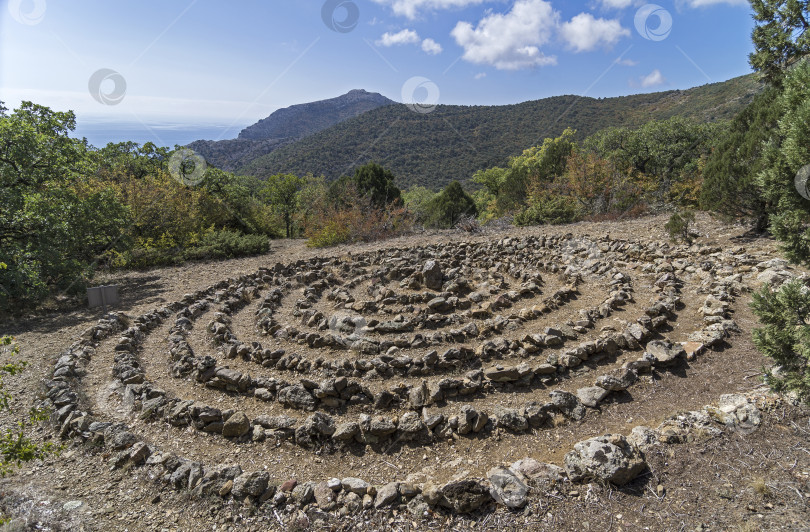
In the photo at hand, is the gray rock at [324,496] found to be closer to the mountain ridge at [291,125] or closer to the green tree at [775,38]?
the green tree at [775,38]

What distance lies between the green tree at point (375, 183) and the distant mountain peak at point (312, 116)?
223 feet

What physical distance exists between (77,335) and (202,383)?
15.6ft

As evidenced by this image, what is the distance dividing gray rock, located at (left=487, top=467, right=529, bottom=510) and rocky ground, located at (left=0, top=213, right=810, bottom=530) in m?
0.02

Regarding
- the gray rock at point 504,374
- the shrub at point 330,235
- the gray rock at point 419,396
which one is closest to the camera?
the gray rock at point 419,396

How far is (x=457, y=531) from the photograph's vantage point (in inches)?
160

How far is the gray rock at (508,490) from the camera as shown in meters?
4.23

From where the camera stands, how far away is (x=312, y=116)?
3814 inches

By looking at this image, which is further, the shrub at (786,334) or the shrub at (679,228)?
the shrub at (679,228)
